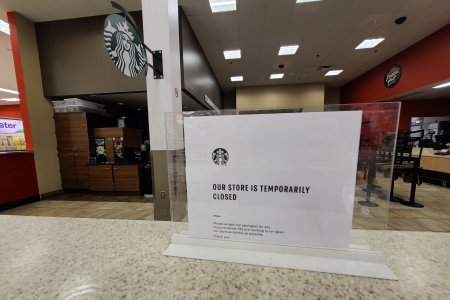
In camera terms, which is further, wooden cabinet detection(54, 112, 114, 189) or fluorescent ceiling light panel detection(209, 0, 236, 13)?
wooden cabinet detection(54, 112, 114, 189)

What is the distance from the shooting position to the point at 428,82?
4.55m

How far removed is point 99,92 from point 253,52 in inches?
161

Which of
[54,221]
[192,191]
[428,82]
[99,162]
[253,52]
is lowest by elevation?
[99,162]

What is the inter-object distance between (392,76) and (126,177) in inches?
323

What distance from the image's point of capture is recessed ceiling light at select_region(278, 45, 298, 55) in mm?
5004

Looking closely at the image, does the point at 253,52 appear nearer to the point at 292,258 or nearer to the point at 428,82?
the point at 428,82

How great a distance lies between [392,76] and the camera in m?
5.69

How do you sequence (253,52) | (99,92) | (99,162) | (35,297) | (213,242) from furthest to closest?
(253,52)
(99,162)
(99,92)
(213,242)
(35,297)

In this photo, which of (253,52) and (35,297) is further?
(253,52)

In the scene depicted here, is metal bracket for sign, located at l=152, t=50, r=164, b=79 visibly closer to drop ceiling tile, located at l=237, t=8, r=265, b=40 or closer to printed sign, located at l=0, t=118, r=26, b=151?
drop ceiling tile, located at l=237, t=8, r=265, b=40

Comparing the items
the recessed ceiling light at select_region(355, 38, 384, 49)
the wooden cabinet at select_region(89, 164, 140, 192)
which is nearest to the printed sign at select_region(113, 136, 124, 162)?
the wooden cabinet at select_region(89, 164, 140, 192)

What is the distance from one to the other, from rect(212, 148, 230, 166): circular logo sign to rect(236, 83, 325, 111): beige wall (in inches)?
332

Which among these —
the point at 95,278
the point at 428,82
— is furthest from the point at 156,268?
the point at 428,82

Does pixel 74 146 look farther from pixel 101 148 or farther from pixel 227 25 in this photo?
pixel 227 25
